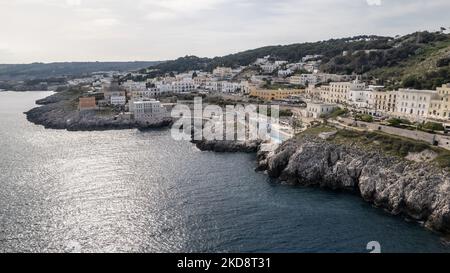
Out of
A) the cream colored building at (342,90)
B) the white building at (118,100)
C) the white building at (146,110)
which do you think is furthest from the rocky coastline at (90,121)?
the cream colored building at (342,90)

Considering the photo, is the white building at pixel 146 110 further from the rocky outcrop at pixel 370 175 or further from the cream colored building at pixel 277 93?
the rocky outcrop at pixel 370 175

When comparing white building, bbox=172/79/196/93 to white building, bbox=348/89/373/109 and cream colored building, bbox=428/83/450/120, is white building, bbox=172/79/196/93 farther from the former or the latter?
cream colored building, bbox=428/83/450/120

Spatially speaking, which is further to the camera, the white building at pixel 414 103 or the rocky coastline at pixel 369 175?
the white building at pixel 414 103

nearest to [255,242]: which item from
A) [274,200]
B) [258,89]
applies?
[274,200]

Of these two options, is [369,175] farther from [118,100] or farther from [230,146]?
[118,100]

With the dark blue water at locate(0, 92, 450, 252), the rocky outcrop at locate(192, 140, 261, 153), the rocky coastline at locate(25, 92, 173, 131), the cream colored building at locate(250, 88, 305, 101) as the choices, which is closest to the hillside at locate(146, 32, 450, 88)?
the cream colored building at locate(250, 88, 305, 101)

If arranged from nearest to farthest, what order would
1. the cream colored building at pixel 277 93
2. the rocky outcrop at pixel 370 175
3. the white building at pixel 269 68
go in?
the rocky outcrop at pixel 370 175, the cream colored building at pixel 277 93, the white building at pixel 269 68

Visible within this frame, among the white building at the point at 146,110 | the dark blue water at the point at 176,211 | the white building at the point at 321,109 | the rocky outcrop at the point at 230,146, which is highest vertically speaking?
the white building at the point at 321,109
